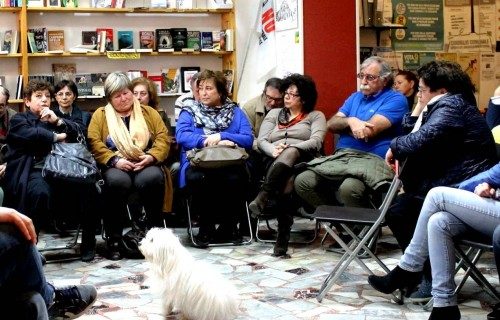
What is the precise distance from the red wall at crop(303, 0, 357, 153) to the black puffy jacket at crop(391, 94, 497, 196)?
2705 mm

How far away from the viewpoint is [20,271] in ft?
8.86

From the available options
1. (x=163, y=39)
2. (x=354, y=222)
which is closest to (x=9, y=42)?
(x=163, y=39)

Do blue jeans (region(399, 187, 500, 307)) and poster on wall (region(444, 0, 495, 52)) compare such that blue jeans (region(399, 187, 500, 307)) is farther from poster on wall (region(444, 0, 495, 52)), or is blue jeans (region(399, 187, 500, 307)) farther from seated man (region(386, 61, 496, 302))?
poster on wall (region(444, 0, 495, 52))

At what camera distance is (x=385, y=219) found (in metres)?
4.31

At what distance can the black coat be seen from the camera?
5184 millimetres

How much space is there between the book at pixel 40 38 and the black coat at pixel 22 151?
2.41 m

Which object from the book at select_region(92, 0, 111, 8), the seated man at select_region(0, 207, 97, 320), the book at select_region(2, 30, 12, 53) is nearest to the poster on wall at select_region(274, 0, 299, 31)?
the book at select_region(92, 0, 111, 8)

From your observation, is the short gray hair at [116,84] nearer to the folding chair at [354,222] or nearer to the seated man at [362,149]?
the seated man at [362,149]

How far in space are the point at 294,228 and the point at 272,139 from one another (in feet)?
3.16

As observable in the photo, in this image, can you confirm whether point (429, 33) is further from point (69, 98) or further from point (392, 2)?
point (69, 98)

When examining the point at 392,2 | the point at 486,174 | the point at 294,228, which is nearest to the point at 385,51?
the point at 392,2

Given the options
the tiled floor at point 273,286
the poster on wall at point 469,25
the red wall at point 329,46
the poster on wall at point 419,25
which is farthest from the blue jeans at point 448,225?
the poster on wall at point 469,25

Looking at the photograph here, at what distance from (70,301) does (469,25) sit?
7.10 metres

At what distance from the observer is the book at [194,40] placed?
8.16 m
